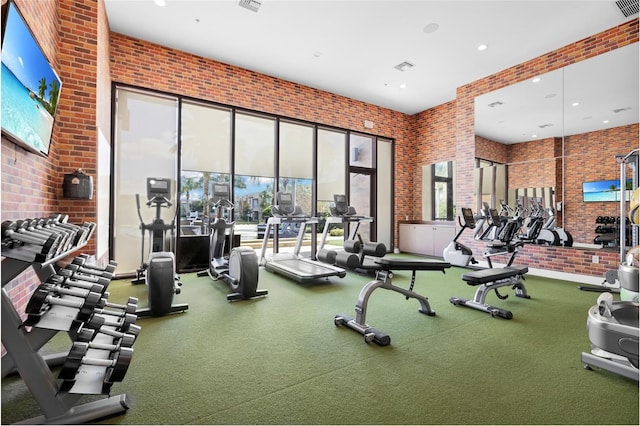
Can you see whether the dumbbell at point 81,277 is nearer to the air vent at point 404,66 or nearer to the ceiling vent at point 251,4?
the ceiling vent at point 251,4

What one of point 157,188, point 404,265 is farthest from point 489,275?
point 157,188

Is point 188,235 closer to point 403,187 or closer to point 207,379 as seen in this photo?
point 207,379

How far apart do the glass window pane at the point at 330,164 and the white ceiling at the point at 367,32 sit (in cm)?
172

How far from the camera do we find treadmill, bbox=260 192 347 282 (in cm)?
516

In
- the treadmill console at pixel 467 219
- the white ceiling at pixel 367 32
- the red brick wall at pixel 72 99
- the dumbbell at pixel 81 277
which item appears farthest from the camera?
the treadmill console at pixel 467 219

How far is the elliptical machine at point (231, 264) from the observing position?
13.6ft

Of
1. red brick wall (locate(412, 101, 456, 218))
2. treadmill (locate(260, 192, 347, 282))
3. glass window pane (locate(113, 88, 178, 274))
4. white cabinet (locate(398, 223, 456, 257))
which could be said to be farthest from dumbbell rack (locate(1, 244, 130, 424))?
red brick wall (locate(412, 101, 456, 218))

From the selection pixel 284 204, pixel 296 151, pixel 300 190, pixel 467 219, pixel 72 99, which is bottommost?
pixel 467 219

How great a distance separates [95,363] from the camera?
1795mm

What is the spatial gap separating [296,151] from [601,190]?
601cm

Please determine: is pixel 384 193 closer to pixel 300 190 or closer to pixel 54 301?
pixel 300 190

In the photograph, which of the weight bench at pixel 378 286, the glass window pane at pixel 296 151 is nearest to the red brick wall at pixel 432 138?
the glass window pane at pixel 296 151

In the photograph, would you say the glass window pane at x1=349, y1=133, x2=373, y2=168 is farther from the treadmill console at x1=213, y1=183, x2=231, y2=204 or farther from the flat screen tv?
the flat screen tv

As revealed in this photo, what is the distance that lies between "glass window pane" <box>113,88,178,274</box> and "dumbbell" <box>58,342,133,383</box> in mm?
4356
